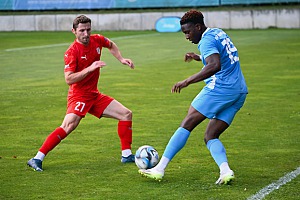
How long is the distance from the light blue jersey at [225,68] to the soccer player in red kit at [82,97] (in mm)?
1608

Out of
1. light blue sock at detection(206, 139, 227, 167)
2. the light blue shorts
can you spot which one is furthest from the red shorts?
light blue sock at detection(206, 139, 227, 167)

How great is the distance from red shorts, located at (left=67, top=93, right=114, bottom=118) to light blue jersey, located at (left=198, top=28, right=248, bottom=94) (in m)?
1.89

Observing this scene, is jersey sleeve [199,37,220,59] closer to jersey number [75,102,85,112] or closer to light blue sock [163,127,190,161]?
light blue sock [163,127,190,161]

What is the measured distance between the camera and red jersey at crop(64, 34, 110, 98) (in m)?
9.66

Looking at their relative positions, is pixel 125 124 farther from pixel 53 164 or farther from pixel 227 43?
pixel 227 43

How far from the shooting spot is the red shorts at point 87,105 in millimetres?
9773

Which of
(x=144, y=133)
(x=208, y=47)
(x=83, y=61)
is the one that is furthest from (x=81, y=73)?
(x=144, y=133)

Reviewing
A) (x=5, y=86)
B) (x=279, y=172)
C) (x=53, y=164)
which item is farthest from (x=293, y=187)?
(x=5, y=86)

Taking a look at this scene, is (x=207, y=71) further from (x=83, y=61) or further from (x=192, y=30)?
(x=83, y=61)

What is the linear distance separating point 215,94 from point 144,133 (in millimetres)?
3834

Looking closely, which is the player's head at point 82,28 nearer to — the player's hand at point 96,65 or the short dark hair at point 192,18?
the player's hand at point 96,65

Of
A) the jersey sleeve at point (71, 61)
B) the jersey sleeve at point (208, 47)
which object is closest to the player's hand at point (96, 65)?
the jersey sleeve at point (71, 61)

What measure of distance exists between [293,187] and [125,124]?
102 inches

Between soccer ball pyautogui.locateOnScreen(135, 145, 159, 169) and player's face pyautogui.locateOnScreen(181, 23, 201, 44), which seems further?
soccer ball pyautogui.locateOnScreen(135, 145, 159, 169)
